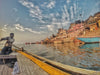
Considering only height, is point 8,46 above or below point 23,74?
above

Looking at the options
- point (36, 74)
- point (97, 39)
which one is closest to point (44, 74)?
point (36, 74)

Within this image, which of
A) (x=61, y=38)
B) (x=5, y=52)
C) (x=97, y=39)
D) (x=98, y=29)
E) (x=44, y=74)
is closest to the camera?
(x=44, y=74)

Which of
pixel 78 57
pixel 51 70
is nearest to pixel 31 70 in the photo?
pixel 51 70

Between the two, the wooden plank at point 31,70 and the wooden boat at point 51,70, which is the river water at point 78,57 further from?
the wooden plank at point 31,70

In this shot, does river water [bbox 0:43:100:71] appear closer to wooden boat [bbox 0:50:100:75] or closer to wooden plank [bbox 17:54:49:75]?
wooden boat [bbox 0:50:100:75]

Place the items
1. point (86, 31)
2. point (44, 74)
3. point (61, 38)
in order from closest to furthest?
point (44, 74)
point (86, 31)
point (61, 38)

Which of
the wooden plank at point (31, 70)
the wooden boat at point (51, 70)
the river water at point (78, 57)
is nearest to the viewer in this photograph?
the wooden boat at point (51, 70)

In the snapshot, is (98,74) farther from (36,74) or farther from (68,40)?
(68,40)

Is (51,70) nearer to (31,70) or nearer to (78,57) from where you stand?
(31,70)

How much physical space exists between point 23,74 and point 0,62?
175 inches

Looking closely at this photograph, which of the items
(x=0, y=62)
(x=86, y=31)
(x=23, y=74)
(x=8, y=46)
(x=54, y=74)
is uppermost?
(x=86, y=31)

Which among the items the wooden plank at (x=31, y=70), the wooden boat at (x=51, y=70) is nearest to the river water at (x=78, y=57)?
the wooden boat at (x=51, y=70)

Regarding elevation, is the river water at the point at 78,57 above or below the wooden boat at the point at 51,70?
below

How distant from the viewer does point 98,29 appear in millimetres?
41312
